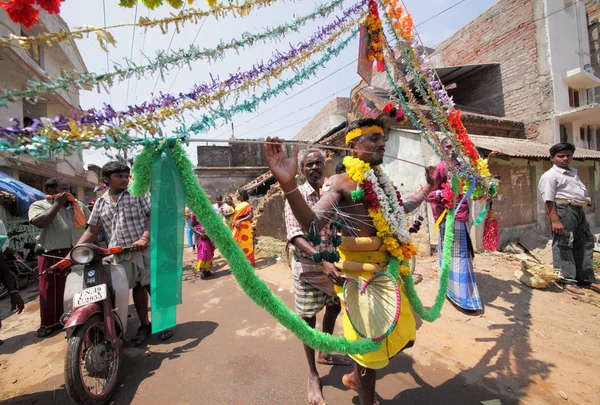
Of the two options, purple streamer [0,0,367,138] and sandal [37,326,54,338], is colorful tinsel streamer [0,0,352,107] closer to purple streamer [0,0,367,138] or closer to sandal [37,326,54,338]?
purple streamer [0,0,367,138]

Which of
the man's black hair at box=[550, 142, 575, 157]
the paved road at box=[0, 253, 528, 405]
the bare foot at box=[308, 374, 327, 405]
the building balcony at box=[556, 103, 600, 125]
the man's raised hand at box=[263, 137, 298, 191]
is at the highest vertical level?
the building balcony at box=[556, 103, 600, 125]

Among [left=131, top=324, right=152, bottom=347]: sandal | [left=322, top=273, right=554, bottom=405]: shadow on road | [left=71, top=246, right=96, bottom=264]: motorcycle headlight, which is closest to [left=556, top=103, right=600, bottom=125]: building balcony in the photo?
[left=322, top=273, right=554, bottom=405]: shadow on road

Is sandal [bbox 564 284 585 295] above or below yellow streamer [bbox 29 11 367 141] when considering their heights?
below

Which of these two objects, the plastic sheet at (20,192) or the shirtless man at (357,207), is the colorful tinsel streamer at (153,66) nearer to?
the shirtless man at (357,207)

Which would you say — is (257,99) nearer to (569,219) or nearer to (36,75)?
(569,219)

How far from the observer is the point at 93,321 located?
2.67 meters

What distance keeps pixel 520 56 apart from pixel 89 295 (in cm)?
1627

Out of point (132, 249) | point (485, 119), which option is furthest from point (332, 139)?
point (132, 249)

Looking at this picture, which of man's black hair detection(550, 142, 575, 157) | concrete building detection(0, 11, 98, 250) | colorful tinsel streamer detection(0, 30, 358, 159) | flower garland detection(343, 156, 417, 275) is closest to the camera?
colorful tinsel streamer detection(0, 30, 358, 159)

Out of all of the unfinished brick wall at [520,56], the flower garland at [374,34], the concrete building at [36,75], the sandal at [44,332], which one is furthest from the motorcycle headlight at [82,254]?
the unfinished brick wall at [520,56]

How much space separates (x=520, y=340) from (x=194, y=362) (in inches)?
149

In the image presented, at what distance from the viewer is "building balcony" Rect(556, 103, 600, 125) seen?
10727 millimetres

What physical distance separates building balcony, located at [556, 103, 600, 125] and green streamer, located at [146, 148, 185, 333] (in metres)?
14.8

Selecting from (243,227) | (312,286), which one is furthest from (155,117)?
(243,227)
